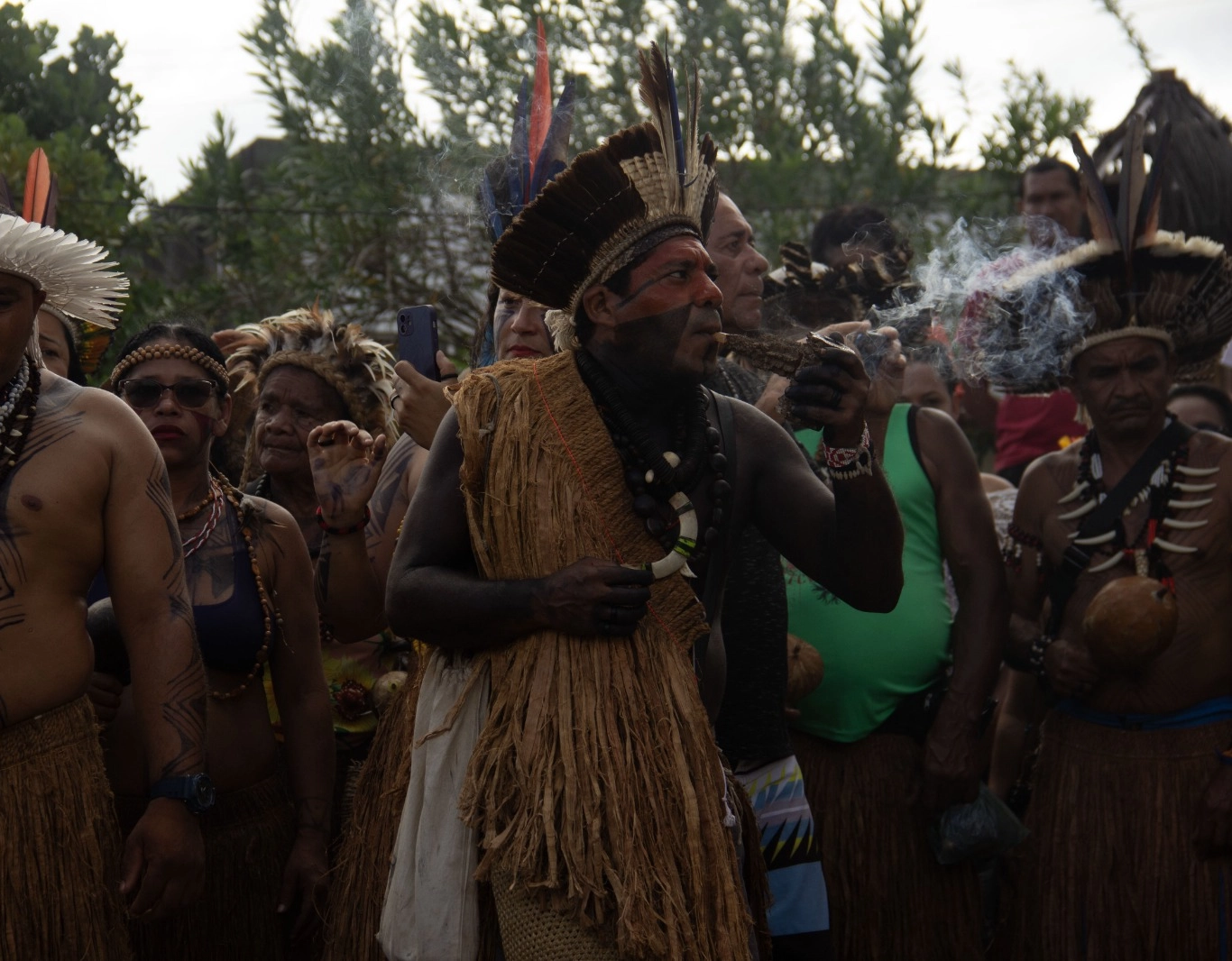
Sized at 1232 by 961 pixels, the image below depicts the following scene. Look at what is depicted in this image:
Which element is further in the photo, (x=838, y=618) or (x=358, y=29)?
(x=358, y=29)

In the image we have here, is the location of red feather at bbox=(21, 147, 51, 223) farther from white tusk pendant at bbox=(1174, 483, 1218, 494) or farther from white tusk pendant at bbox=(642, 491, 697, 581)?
white tusk pendant at bbox=(1174, 483, 1218, 494)

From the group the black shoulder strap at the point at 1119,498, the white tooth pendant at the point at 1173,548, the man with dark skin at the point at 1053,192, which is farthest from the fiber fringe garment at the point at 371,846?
A: the man with dark skin at the point at 1053,192

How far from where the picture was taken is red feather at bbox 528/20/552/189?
3586 millimetres

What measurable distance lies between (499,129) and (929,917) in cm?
576

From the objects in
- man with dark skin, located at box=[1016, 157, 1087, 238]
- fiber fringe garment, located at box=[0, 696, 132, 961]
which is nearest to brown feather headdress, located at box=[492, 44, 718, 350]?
fiber fringe garment, located at box=[0, 696, 132, 961]

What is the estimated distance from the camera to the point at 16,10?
895 centimetres

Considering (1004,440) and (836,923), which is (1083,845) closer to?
(836,923)

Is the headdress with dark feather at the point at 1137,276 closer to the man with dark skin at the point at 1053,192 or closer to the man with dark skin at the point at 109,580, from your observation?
the man with dark skin at the point at 1053,192

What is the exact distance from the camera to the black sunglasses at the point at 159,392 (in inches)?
155

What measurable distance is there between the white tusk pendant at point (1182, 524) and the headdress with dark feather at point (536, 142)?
7.34ft

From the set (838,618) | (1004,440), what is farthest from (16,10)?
(838,618)

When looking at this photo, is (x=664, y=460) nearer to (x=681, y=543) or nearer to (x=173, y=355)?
(x=681, y=543)

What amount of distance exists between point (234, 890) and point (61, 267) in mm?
1641

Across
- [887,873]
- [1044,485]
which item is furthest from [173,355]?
[1044,485]
